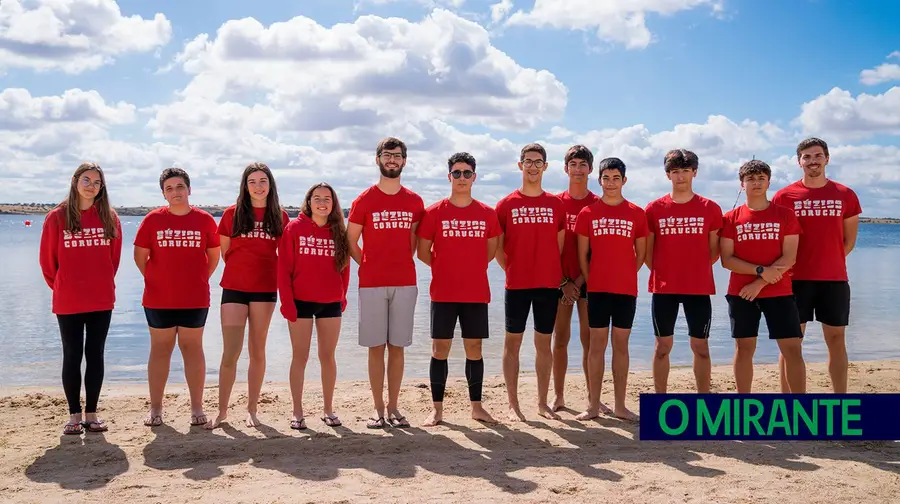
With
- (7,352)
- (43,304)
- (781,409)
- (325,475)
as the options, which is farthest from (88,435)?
(43,304)

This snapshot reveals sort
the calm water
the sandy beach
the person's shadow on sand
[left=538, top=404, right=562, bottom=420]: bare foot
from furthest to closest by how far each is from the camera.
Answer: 1. the calm water
2. [left=538, top=404, right=562, bottom=420]: bare foot
3. the person's shadow on sand
4. the sandy beach

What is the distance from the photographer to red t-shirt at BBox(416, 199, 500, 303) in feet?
18.9

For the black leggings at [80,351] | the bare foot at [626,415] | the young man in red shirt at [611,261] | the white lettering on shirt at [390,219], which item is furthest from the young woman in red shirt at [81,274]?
the bare foot at [626,415]

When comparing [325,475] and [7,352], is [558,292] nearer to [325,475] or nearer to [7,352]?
[325,475]

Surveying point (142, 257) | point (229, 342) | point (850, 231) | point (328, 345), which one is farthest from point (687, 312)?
point (142, 257)

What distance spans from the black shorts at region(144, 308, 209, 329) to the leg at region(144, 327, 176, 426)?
6 cm

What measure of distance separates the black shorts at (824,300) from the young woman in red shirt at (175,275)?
4928 millimetres

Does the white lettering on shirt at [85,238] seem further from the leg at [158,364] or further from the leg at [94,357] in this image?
the leg at [158,364]

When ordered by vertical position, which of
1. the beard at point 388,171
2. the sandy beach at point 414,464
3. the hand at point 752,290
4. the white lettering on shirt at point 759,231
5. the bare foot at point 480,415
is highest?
the beard at point 388,171

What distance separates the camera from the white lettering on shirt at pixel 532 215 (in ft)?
19.5

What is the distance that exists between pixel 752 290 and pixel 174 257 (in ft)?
15.3

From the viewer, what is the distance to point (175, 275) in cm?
570

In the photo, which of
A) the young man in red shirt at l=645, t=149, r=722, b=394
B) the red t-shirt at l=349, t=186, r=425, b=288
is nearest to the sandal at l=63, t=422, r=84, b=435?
the red t-shirt at l=349, t=186, r=425, b=288

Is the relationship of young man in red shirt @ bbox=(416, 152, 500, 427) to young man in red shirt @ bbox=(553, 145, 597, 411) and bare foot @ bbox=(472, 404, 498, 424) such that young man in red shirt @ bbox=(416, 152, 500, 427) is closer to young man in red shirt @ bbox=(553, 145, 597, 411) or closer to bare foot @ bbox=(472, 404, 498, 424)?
bare foot @ bbox=(472, 404, 498, 424)
